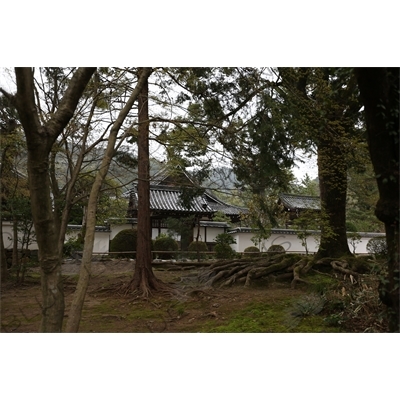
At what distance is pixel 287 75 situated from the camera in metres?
3.92

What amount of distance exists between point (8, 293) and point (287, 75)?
4.30 m

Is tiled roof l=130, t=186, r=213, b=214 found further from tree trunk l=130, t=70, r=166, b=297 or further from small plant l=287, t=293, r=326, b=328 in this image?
small plant l=287, t=293, r=326, b=328

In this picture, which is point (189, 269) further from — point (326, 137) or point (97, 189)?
point (97, 189)

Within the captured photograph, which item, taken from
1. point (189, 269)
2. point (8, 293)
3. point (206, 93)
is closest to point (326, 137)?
point (206, 93)

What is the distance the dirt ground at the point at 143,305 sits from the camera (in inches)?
141

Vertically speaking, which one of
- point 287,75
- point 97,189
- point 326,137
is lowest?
point 97,189

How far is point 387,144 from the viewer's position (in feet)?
7.66

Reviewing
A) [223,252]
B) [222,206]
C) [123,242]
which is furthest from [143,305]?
[222,206]

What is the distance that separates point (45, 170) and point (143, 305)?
272 centimetres

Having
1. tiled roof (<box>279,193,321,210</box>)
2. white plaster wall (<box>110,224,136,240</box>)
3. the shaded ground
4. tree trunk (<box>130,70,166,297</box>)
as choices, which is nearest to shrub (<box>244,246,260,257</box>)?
tiled roof (<box>279,193,321,210</box>)

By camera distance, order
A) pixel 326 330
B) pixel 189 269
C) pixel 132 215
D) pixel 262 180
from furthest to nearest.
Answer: pixel 132 215 < pixel 189 269 < pixel 262 180 < pixel 326 330

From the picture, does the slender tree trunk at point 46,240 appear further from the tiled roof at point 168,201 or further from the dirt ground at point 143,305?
the tiled roof at point 168,201

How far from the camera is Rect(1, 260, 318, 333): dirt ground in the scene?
11.7ft

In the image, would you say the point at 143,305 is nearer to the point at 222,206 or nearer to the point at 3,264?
the point at 3,264
